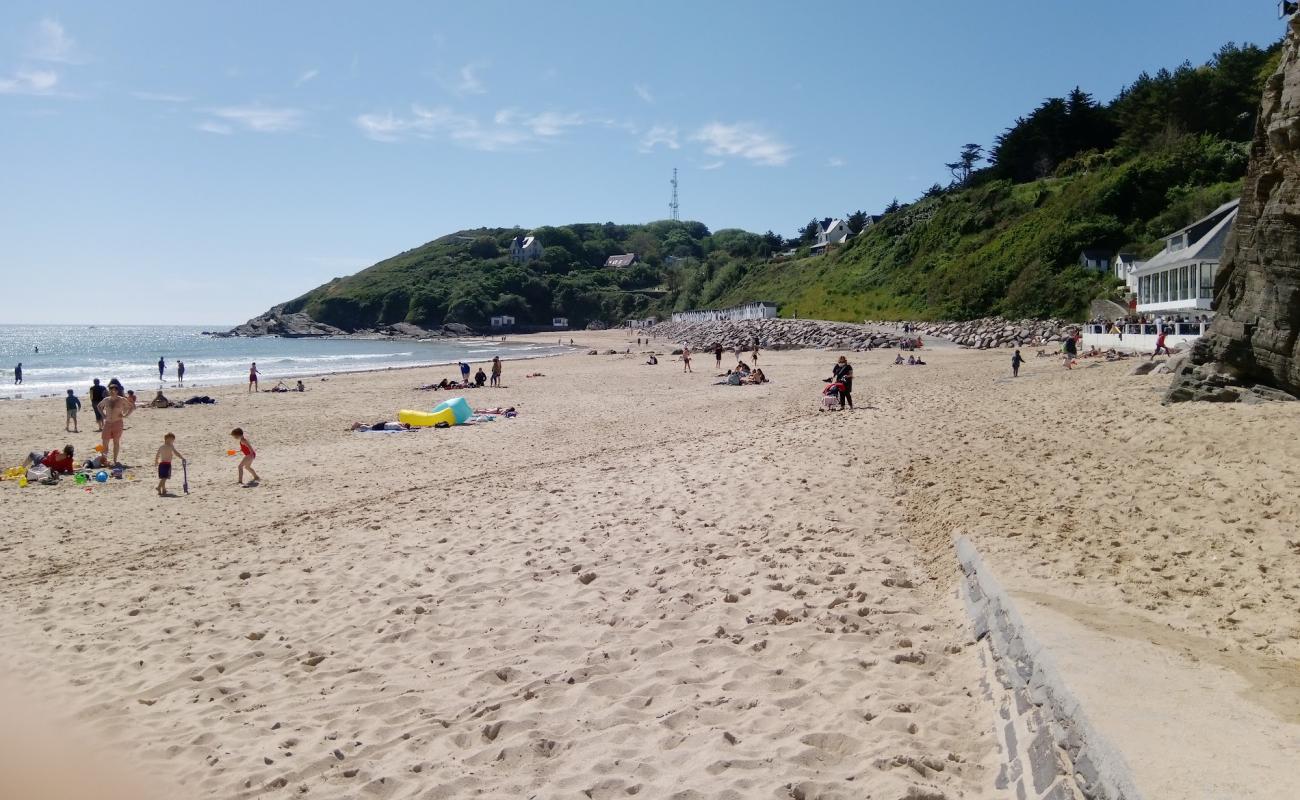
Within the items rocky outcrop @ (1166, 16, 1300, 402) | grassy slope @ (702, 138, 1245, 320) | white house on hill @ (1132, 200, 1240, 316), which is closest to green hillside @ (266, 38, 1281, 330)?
grassy slope @ (702, 138, 1245, 320)

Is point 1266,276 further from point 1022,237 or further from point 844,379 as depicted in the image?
point 1022,237

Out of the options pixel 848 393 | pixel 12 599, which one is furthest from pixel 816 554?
pixel 848 393

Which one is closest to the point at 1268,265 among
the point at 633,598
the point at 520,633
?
the point at 633,598

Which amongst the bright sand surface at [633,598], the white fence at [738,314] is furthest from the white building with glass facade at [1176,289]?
the white fence at [738,314]

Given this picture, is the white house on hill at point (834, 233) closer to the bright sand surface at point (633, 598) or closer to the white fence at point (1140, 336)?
the white fence at point (1140, 336)

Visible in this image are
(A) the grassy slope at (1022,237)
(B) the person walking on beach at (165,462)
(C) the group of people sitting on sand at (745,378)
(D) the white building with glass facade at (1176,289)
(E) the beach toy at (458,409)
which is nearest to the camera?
(B) the person walking on beach at (165,462)

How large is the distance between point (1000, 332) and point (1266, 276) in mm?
29864

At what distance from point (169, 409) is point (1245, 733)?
3016 cm

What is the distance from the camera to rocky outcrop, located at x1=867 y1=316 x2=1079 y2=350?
37.3 metres

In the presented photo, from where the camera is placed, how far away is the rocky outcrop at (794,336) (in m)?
43.9

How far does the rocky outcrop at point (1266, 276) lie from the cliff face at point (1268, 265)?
13 mm

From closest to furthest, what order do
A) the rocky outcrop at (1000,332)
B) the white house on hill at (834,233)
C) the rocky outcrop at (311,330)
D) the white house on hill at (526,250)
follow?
the rocky outcrop at (1000,332), the white house on hill at (834,233), the rocky outcrop at (311,330), the white house on hill at (526,250)

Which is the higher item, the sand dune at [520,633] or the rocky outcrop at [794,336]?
the rocky outcrop at [794,336]

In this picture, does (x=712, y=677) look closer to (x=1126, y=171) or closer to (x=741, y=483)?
(x=741, y=483)
